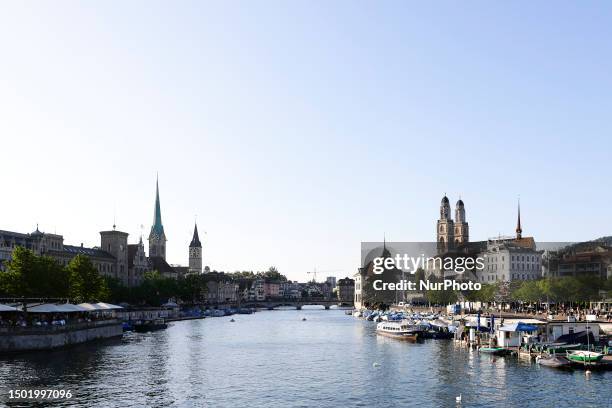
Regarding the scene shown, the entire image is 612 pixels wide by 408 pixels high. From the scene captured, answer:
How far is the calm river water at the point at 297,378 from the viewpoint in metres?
57.9

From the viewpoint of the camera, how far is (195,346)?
108188mm

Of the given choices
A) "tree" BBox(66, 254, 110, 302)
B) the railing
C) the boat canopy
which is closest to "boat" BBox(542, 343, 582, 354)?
the boat canopy

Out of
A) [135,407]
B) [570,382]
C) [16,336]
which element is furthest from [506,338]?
[16,336]

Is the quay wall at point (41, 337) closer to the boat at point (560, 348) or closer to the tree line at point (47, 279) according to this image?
the tree line at point (47, 279)

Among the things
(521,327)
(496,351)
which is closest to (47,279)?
(496,351)

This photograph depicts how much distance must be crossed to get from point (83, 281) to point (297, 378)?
6422 cm

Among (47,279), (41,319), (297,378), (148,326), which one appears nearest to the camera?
(297,378)

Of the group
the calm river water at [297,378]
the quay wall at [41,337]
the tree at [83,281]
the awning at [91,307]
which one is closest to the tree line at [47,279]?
the tree at [83,281]

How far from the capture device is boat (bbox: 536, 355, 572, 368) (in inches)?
2808

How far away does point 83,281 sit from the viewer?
124m

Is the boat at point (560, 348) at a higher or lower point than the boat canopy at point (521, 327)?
lower

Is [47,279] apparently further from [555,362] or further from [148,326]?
[555,362]

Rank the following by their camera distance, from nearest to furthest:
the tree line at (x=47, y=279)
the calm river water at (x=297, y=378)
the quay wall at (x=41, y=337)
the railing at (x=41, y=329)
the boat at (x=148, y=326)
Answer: the calm river water at (x=297, y=378) → the quay wall at (x=41, y=337) → the railing at (x=41, y=329) → the tree line at (x=47, y=279) → the boat at (x=148, y=326)

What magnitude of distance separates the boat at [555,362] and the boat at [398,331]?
4210 cm
